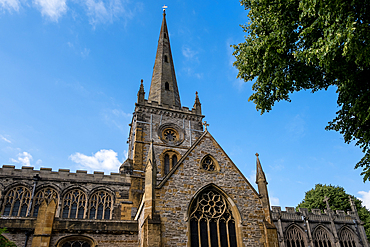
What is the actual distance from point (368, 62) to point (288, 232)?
20852 millimetres

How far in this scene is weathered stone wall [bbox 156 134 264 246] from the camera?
43.8 ft

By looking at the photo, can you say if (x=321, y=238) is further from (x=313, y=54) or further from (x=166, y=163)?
(x=313, y=54)

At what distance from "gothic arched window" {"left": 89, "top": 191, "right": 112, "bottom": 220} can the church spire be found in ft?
42.1

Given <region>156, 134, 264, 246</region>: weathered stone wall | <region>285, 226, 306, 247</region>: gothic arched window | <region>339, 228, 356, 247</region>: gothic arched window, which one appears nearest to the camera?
<region>156, 134, 264, 246</region>: weathered stone wall

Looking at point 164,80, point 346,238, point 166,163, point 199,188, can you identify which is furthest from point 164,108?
point 346,238

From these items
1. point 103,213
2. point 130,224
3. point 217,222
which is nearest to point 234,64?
point 217,222

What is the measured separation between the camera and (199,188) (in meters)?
14.7

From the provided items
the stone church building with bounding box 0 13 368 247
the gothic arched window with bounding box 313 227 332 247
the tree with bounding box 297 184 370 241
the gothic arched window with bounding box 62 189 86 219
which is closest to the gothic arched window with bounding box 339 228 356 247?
the stone church building with bounding box 0 13 368 247

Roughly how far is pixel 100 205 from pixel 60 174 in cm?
445

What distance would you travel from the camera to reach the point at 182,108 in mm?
34031

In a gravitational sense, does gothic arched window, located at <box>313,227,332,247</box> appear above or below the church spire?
below

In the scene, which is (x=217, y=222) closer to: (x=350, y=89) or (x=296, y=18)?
(x=350, y=89)

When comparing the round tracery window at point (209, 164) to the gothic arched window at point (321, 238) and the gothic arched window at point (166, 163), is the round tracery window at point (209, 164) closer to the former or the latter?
the gothic arched window at point (166, 163)

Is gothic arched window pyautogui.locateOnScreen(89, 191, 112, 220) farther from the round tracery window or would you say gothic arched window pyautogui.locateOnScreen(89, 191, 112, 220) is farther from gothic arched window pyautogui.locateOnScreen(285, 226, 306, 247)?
gothic arched window pyautogui.locateOnScreen(285, 226, 306, 247)
